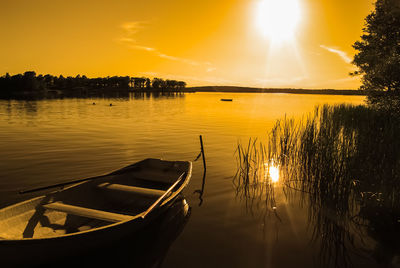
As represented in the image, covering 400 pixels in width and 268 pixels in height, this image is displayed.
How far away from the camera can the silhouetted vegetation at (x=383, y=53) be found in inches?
687

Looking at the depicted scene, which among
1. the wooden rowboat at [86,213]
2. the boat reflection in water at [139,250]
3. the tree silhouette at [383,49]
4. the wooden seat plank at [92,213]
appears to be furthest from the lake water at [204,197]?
the tree silhouette at [383,49]

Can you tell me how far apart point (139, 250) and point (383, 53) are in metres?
22.6

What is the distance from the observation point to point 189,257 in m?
6.10

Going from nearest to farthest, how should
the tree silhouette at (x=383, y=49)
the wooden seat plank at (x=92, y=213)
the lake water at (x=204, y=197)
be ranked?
the wooden seat plank at (x=92, y=213) < the lake water at (x=204, y=197) < the tree silhouette at (x=383, y=49)

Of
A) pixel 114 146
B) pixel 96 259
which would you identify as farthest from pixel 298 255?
pixel 114 146

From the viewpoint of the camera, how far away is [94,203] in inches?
284

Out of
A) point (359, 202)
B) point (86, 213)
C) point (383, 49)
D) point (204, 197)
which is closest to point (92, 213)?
point (86, 213)

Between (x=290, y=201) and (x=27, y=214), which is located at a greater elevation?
(x=27, y=214)

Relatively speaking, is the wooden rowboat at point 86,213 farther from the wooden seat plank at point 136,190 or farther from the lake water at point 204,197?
the lake water at point 204,197

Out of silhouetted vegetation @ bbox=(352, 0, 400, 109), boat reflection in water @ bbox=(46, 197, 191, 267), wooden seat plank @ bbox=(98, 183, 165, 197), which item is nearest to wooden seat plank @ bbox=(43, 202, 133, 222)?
boat reflection in water @ bbox=(46, 197, 191, 267)

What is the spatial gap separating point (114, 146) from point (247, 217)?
41.3 ft

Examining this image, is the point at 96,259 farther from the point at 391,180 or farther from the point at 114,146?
the point at 114,146

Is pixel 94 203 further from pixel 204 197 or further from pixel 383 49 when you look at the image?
pixel 383 49

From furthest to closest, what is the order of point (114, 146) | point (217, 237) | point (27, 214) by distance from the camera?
point (114, 146) → point (217, 237) → point (27, 214)
